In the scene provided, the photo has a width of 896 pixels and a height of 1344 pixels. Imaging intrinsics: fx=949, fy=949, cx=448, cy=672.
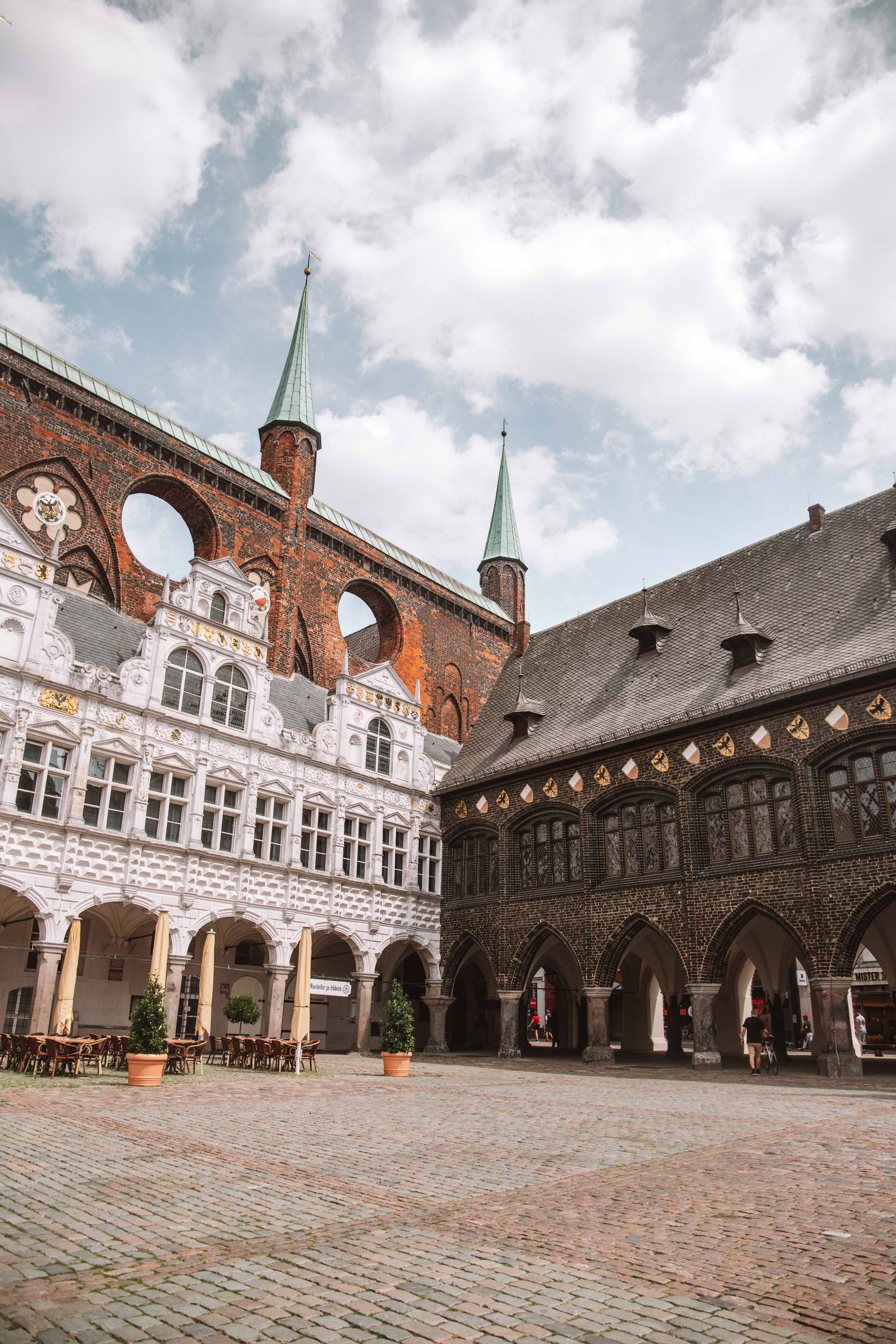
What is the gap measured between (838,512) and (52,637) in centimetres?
2145

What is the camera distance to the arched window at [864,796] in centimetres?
2036

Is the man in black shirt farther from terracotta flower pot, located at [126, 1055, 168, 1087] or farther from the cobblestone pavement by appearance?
terracotta flower pot, located at [126, 1055, 168, 1087]

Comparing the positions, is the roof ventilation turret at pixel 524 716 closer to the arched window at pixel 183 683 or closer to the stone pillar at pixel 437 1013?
the stone pillar at pixel 437 1013

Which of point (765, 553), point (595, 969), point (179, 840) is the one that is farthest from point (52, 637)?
point (765, 553)

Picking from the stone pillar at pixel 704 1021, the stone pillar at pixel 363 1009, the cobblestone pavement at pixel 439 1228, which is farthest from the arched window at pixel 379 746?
the cobblestone pavement at pixel 439 1228

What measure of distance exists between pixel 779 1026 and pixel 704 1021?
6589 millimetres

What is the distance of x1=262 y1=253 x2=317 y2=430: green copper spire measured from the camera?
3500cm

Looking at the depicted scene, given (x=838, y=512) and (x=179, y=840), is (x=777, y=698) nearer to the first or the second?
A: (x=838, y=512)

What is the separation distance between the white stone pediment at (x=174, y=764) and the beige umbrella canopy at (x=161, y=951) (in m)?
3.56

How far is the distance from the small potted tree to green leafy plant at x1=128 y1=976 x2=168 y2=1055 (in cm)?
667

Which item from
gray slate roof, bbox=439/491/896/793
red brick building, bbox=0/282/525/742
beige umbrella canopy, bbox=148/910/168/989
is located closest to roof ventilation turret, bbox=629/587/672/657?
gray slate roof, bbox=439/491/896/793

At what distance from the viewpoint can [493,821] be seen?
95.6ft

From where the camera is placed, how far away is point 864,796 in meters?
20.8

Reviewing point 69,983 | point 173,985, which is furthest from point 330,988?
point 69,983
